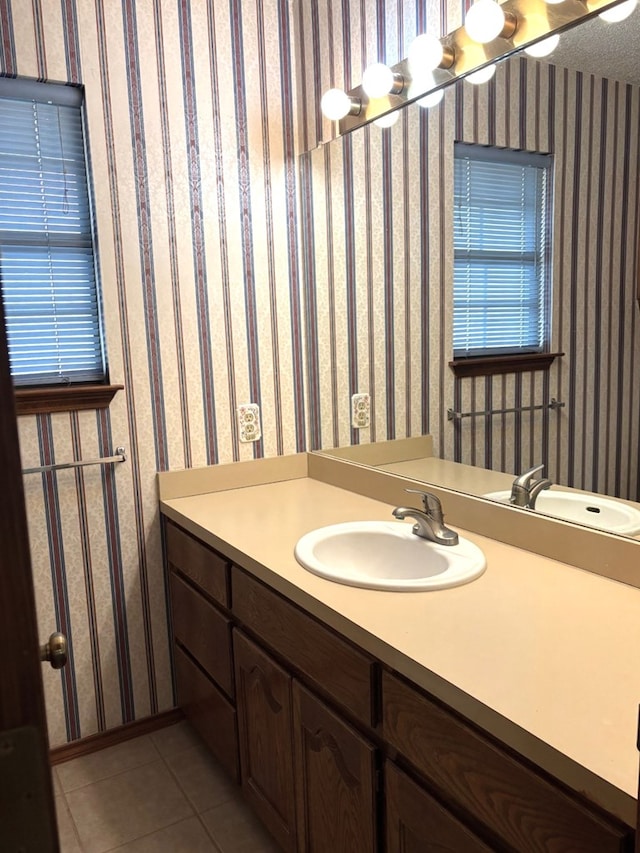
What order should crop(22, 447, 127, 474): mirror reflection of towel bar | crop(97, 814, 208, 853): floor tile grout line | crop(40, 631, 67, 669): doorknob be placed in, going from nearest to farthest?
1. crop(40, 631, 67, 669): doorknob
2. crop(97, 814, 208, 853): floor tile grout line
3. crop(22, 447, 127, 474): mirror reflection of towel bar

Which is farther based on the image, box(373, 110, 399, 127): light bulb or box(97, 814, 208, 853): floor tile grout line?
box(373, 110, 399, 127): light bulb

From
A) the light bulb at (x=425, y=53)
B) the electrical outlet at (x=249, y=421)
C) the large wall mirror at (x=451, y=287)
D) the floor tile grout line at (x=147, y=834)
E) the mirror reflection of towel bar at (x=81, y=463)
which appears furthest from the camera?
the electrical outlet at (x=249, y=421)

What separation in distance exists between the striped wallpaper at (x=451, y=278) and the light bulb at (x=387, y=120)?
0.9 inches

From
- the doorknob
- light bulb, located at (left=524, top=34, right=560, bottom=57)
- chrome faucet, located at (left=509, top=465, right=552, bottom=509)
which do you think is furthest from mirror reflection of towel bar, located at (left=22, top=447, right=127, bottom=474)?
light bulb, located at (left=524, top=34, right=560, bottom=57)

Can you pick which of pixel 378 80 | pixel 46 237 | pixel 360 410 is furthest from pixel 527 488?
pixel 46 237

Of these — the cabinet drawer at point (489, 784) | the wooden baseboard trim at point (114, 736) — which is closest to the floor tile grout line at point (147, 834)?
the wooden baseboard trim at point (114, 736)

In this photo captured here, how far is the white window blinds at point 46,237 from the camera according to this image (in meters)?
1.98

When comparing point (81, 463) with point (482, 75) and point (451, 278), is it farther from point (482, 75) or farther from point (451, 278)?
point (482, 75)

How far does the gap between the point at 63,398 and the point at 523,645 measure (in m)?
1.52

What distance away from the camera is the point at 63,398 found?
2051mm

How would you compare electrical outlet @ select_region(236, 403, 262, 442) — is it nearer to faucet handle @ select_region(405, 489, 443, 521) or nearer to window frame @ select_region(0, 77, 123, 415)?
window frame @ select_region(0, 77, 123, 415)

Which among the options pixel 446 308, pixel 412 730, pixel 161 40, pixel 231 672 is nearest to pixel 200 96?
pixel 161 40

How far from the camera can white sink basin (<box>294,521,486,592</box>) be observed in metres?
1.50

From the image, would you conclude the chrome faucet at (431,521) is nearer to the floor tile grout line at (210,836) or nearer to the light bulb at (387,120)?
the floor tile grout line at (210,836)
